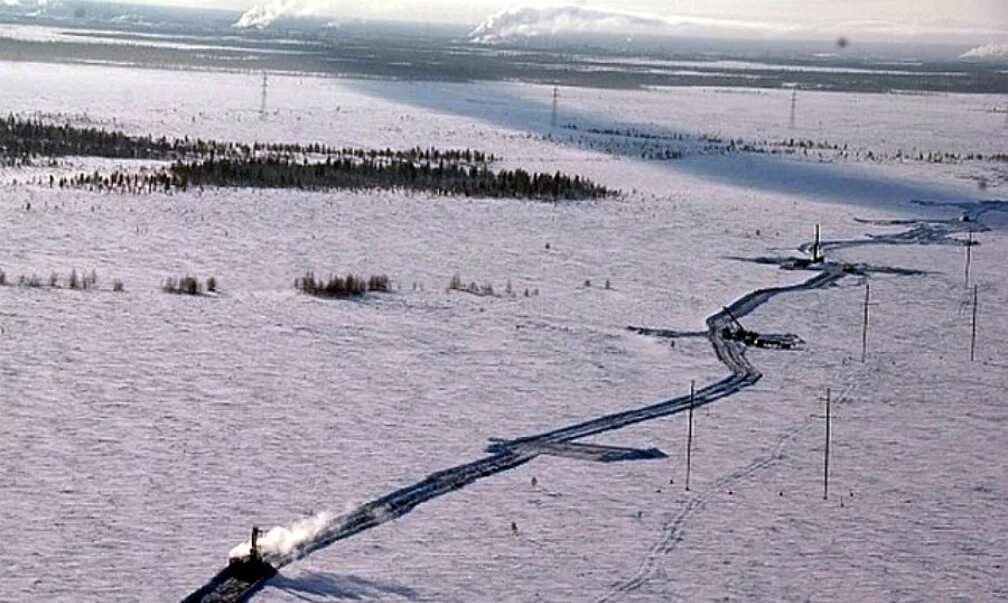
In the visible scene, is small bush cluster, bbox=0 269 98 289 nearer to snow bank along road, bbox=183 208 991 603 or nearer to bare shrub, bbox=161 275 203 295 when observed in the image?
bare shrub, bbox=161 275 203 295

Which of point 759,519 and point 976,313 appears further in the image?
point 976,313

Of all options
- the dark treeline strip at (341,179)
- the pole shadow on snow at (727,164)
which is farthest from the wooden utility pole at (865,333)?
the pole shadow on snow at (727,164)

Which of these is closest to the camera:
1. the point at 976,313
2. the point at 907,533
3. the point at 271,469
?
the point at 907,533

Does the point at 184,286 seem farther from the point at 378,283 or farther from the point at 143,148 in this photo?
the point at 143,148

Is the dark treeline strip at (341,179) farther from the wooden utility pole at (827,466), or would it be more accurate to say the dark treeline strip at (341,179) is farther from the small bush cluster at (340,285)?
the wooden utility pole at (827,466)

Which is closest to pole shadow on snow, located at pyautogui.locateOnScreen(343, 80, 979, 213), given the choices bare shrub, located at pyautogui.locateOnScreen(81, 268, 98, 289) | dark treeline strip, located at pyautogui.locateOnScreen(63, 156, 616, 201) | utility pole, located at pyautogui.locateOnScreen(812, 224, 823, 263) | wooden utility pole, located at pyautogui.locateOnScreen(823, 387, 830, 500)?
dark treeline strip, located at pyautogui.locateOnScreen(63, 156, 616, 201)

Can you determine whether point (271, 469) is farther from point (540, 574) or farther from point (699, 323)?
point (699, 323)

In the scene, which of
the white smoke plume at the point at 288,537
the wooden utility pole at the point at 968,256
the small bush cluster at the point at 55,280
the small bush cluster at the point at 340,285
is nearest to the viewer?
the white smoke plume at the point at 288,537

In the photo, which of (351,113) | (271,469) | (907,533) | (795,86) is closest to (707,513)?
(907,533)
